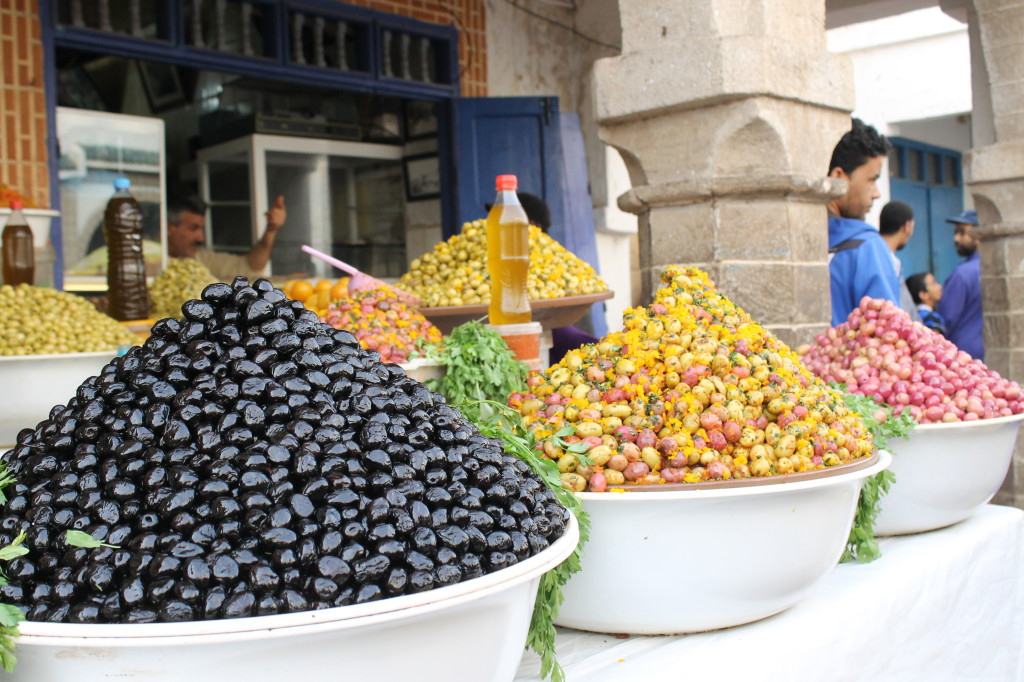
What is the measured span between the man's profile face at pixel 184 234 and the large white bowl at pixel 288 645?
5.45 m

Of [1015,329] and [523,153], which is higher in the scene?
[523,153]

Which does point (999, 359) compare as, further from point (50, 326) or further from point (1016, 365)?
point (50, 326)

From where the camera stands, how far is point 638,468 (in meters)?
1.47

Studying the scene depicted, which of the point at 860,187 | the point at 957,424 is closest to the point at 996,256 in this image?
the point at 860,187

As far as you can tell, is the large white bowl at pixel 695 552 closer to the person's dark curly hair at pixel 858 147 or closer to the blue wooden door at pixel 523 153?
the person's dark curly hair at pixel 858 147

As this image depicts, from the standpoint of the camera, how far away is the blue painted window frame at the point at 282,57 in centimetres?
466

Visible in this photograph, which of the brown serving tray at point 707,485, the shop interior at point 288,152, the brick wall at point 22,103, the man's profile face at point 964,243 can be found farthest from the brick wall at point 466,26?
the brown serving tray at point 707,485

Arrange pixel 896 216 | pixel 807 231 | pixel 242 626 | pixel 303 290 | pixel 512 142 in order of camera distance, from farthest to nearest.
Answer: pixel 512 142
pixel 896 216
pixel 303 290
pixel 807 231
pixel 242 626

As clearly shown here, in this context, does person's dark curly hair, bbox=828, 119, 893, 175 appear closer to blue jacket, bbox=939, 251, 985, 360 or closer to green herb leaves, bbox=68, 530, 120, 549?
blue jacket, bbox=939, 251, 985, 360

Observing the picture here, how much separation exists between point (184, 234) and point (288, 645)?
5625 mm

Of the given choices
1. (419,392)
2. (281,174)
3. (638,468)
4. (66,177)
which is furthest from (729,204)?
(281,174)

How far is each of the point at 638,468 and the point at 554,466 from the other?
142mm

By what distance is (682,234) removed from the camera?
317 centimetres

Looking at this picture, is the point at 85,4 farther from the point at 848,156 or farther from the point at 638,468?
the point at 638,468
